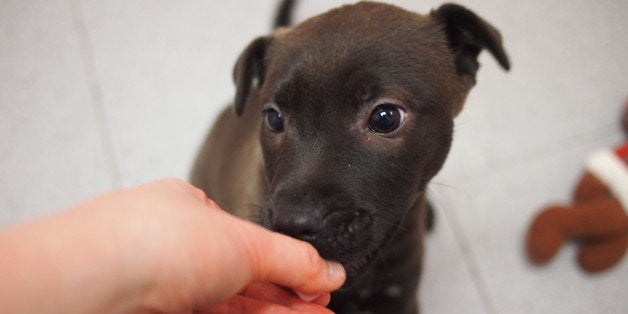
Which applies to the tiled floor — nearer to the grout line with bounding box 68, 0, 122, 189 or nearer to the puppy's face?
the grout line with bounding box 68, 0, 122, 189

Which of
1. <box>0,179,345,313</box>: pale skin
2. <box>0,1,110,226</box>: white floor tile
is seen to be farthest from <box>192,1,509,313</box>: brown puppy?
<box>0,1,110,226</box>: white floor tile

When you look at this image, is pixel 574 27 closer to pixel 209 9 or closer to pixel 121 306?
pixel 209 9

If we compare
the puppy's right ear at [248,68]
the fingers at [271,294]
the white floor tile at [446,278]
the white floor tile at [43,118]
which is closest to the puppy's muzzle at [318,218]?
the fingers at [271,294]

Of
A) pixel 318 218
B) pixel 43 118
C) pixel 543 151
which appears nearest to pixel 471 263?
pixel 543 151

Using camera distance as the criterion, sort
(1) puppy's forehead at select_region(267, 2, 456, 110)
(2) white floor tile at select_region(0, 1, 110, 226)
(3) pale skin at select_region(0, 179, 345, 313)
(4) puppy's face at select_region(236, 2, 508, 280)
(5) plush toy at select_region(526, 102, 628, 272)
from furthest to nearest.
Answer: (2) white floor tile at select_region(0, 1, 110, 226) → (5) plush toy at select_region(526, 102, 628, 272) → (1) puppy's forehead at select_region(267, 2, 456, 110) → (4) puppy's face at select_region(236, 2, 508, 280) → (3) pale skin at select_region(0, 179, 345, 313)

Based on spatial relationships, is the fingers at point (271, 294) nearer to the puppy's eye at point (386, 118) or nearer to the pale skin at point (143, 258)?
the pale skin at point (143, 258)

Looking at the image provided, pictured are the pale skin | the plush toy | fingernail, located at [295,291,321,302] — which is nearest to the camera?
the pale skin
